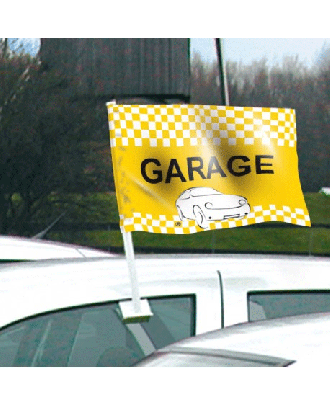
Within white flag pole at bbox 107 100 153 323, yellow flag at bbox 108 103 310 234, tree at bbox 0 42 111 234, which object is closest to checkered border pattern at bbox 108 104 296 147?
yellow flag at bbox 108 103 310 234

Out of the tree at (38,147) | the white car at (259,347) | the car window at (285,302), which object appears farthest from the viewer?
the tree at (38,147)

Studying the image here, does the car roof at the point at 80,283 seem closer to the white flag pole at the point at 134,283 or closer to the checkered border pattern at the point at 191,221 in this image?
the white flag pole at the point at 134,283

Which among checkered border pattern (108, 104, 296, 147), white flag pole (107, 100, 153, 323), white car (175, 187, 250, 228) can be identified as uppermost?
checkered border pattern (108, 104, 296, 147)

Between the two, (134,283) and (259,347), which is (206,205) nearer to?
(134,283)

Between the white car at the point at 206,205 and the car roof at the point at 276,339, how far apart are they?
35.5 inches

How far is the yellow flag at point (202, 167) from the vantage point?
205 cm

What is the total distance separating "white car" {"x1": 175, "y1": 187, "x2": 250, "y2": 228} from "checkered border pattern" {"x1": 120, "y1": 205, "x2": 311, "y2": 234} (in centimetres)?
2

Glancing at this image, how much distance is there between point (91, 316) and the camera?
1.51 metres

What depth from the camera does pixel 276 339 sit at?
1051 millimetres

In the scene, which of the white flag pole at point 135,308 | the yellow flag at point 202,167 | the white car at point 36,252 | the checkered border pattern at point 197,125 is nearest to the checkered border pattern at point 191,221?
the yellow flag at point 202,167

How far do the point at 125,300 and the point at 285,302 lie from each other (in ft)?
1.40

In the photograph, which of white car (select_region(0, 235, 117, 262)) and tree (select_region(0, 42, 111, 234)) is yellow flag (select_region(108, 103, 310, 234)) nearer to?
white car (select_region(0, 235, 117, 262))

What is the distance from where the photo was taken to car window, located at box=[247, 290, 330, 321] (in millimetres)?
1605

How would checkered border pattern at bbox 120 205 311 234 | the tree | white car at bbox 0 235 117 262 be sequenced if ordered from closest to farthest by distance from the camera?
checkered border pattern at bbox 120 205 311 234, white car at bbox 0 235 117 262, the tree
